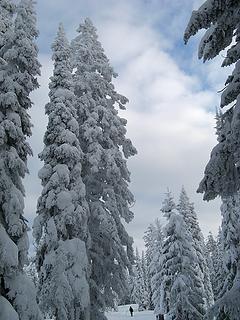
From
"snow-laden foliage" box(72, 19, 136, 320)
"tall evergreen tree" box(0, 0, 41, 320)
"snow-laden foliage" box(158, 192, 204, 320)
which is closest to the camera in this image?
"tall evergreen tree" box(0, 0, 41, 320)

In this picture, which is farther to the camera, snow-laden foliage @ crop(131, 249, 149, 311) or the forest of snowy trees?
snow-laden foliage @ crop(131, 249, 149, 311)

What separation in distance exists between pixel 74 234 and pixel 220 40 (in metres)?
13.9

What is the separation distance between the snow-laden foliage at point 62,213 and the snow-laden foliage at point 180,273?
16436 millimetres

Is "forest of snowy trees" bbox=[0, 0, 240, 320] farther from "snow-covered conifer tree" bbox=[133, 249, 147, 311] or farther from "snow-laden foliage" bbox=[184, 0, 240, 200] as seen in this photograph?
"snow-covered conifer tree" bbox=[133, 249, 147, 311]

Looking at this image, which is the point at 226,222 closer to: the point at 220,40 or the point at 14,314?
the point at 14,314

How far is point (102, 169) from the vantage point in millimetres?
25500

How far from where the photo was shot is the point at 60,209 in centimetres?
2123

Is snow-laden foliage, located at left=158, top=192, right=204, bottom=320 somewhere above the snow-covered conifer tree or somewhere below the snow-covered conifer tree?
below

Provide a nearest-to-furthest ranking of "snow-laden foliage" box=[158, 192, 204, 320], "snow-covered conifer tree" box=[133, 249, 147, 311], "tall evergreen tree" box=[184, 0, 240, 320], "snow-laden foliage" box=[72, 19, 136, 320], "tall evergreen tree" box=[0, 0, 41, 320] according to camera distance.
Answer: "tall evergreen tree" box=[184, 0, 240, 320] → "tall evergreen tree" box=[0, 0, 41, 320] → "snow-laden foliage" box=[72, 19, 136, 320] → "snow-laden foliage" box=[158, 192, 204, 320] → "snow-covered conifer tree" box=[133, 249, 147, 311]

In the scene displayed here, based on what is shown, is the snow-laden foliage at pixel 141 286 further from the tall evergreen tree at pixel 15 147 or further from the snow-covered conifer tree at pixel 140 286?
the tall evergreen tree at pixel 15 147

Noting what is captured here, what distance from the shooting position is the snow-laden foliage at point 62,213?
19.7 meters

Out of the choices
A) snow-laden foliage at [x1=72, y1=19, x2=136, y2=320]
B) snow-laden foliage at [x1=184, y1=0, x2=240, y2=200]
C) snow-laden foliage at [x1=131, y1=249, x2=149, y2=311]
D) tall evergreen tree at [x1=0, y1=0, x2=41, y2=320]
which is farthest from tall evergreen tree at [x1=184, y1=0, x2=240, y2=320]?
snow-laden foliage at [x1=131, y1=249, x2=149, y2=311]

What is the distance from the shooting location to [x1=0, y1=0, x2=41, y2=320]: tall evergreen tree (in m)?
14.8

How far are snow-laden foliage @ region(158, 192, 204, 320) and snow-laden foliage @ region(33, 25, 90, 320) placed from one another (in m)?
16.4
